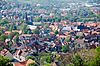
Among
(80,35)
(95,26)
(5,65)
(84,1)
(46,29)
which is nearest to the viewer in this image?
(5,65)

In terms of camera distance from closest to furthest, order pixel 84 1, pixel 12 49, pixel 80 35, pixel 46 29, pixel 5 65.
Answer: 1. pixel 5 65
2. pixel 12 49
3. pixel 80 35
4. pixel 46 29
5. pixel 84 1

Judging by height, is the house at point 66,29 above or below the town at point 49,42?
below

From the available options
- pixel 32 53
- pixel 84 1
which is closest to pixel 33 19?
pixel 32 53

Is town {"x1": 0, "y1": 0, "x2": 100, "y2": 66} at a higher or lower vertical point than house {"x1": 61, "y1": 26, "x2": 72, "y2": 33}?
higher

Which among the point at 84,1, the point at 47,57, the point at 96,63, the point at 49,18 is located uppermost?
the point at 96,63

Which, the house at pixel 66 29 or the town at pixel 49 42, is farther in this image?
the house at pixel 66 29

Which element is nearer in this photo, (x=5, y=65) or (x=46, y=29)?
(x=5, y=65)

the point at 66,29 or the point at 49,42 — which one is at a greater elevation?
the point at 49,42

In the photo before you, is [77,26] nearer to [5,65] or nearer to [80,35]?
[80,35]

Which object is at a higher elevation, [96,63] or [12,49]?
[96,63]

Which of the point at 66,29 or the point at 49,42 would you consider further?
the point at 66,29

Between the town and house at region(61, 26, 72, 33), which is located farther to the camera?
house at region(61, 26, 72, 33)
